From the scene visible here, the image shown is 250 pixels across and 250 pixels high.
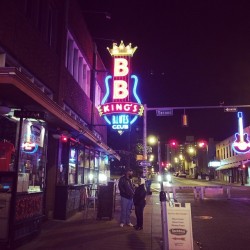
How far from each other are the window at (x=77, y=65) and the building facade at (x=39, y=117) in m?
0.05

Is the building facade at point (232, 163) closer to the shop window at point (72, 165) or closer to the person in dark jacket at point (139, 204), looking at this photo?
the shop window at point (72, 165)

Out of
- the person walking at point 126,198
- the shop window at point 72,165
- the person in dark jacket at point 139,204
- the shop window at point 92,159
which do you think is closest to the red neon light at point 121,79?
the shop window at point 92,159

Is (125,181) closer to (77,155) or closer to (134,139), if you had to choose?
(77,155)

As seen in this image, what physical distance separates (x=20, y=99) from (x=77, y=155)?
8132 millimetres

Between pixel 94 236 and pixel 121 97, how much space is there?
13.4m

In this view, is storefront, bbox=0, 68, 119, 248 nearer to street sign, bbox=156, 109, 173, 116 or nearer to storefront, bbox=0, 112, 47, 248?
storefront, bbox=0, 112, 47, 248

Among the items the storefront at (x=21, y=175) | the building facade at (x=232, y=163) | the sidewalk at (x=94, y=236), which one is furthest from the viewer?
the building facade at (x=232, y=163)

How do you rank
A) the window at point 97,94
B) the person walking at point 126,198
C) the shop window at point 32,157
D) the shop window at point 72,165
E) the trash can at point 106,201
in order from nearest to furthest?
the shop window at point 32,157 → the person walking at point 126,198 → the trash can at point 106,201 → the shop window at point 72,165 → the window at point 97,94

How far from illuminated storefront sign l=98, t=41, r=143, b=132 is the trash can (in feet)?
29.6

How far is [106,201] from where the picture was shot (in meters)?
13.0

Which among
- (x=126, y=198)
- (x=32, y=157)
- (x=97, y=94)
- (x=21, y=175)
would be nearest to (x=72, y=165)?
(x=126, y=198)

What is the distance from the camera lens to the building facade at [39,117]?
8.29 m

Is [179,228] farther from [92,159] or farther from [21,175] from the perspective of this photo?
[92,159]

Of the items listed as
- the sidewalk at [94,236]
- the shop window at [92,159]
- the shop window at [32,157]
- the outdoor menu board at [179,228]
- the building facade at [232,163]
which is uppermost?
the building facade at [232,163]
